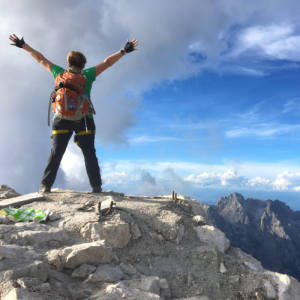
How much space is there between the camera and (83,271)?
127 inches

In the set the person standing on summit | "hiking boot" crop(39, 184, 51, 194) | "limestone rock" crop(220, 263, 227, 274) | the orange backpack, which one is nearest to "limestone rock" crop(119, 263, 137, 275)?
"limestone rock" crop(220, 263, 227, 274)

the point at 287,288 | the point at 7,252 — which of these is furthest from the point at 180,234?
the point at 7,252

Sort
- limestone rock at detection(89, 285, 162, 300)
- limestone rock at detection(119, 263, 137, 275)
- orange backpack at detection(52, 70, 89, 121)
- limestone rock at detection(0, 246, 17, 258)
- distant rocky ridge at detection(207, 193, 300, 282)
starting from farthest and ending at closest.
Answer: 1. distant rocky ridge at detection(207, 193, 300, 282)
2. orange backpack at detection(52, 70, 89, 121)
3. limestone rock at detection(119, 263, 137, 275)
4. limestone rock at detection(0, 246, 17, 258)
5. limestone rock at detection(89, 285, 162, 300)

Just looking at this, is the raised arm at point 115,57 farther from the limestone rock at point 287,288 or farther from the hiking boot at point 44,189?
the limestone rock at point 287,288

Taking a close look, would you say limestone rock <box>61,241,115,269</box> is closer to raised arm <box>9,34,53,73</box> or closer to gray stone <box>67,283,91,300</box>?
gray stone <box>67,283,91,300</box>

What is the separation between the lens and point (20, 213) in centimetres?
470

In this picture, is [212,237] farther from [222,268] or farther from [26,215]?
[26,215]

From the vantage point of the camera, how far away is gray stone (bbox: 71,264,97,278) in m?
3.18

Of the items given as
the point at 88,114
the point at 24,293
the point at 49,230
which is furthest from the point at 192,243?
the point at 88,114

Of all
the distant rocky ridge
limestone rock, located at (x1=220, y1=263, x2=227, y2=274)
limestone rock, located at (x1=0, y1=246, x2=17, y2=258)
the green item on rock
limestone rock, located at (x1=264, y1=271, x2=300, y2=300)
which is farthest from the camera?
the distant rocky ridge

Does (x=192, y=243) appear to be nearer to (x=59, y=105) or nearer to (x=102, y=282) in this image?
Result: (x=102, y=282)

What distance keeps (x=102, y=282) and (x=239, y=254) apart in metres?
3.46

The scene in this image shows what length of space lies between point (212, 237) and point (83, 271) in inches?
115

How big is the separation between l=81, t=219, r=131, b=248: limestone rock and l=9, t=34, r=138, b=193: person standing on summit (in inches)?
115
